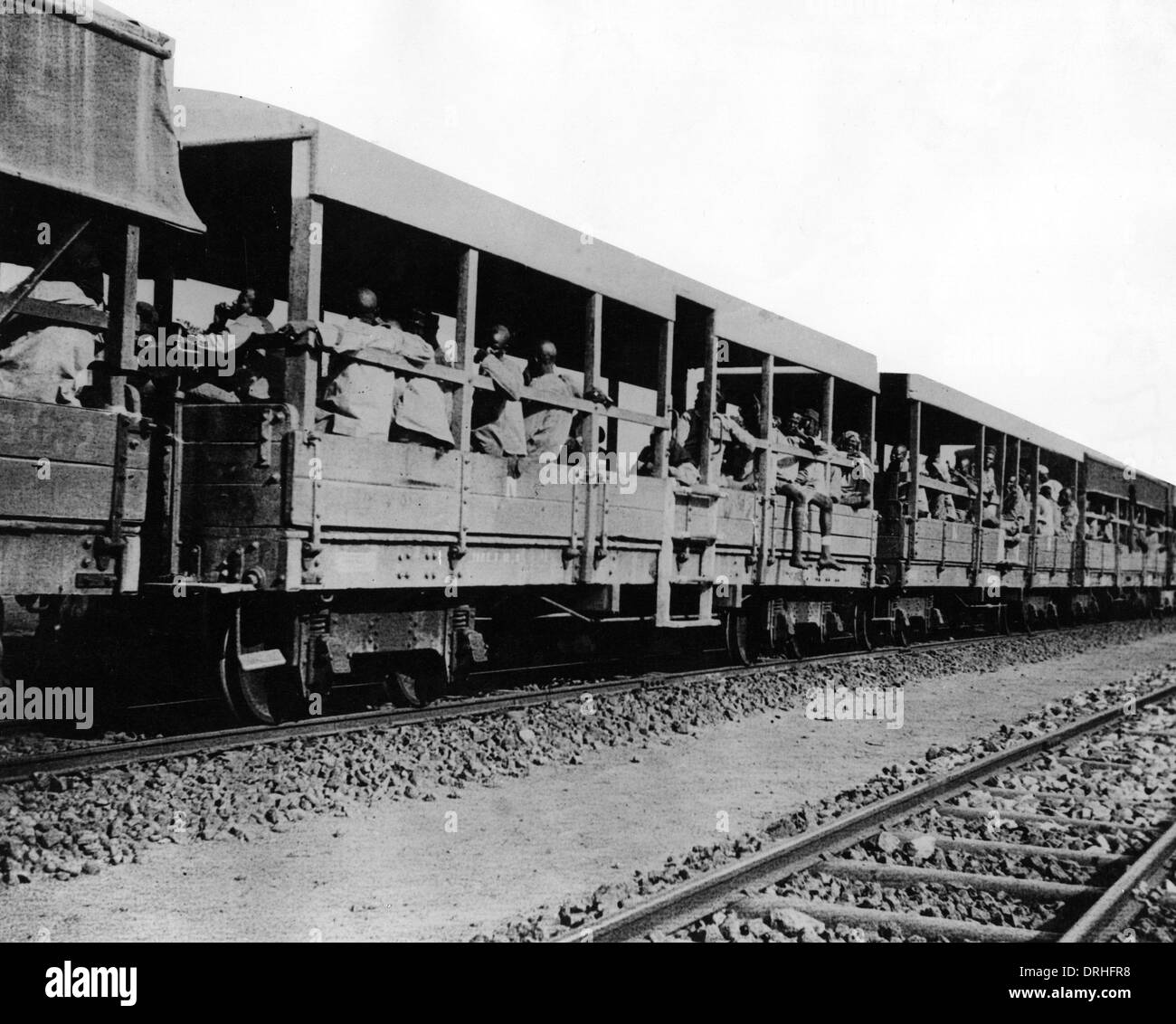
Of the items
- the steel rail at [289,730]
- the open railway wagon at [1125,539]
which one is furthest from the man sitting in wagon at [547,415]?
the open railway wagon at [1125,539]

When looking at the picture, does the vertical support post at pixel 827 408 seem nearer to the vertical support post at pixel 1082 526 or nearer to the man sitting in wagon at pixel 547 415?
the man sitting in wagon at pixel 547 415

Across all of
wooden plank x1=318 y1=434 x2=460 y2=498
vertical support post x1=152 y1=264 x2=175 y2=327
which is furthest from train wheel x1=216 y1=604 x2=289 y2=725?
vertical support post x1=152 y1=264 x2=175 y2=327

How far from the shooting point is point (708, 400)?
9914 millimetres

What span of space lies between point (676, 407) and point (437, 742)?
6447 millimetres

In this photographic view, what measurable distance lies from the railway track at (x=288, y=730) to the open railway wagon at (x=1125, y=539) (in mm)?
14033

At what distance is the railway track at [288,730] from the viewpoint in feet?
17.4

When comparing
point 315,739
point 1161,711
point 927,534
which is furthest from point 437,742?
point 927,534

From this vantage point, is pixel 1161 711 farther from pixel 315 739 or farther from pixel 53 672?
pixel 53 672

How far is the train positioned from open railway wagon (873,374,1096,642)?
2992mm

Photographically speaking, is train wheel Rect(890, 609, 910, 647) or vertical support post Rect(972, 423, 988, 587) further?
vertical support post Rect(972, 423, 988, 587)

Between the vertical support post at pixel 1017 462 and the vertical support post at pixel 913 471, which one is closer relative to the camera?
the vertical support post at pixel 913 471

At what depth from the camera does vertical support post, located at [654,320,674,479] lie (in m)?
9.14

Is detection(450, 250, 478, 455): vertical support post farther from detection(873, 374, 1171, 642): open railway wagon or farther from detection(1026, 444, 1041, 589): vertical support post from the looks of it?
detection(1026, 444, 1041, 589): vertical support post

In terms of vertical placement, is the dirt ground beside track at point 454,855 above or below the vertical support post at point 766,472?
below
